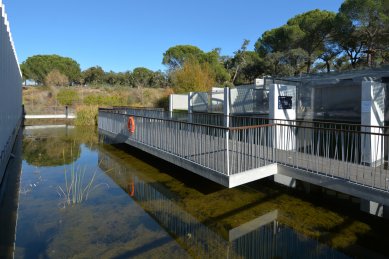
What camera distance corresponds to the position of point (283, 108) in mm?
8000

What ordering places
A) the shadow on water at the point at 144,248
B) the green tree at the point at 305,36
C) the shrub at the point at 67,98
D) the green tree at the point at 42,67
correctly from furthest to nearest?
the green tree at the point at 42,67
the green tree at the point at 305,36
the shrub at the point at 67,98
the shadow on water at the point at 144,248

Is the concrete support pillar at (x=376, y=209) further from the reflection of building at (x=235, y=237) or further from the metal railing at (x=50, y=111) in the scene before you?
the metal railing at (x=50, y=111)

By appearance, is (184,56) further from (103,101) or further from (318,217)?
(318,217)

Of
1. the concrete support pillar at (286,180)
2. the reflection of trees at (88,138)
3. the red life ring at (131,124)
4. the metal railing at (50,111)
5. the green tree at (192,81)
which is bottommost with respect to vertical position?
the concrete support pillar at (286,180)

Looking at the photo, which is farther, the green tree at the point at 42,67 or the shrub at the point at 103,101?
the green tree at the point at 42,67

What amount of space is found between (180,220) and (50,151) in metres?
6.91

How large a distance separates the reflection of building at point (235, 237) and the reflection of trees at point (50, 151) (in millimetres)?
4144

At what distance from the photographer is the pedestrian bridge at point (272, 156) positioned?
15.4 feet

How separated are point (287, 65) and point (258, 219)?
2547cm

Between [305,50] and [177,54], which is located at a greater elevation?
[177,54]

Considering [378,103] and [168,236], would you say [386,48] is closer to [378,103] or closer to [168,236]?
[378,103]

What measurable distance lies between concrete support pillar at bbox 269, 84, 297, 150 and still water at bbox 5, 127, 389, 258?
117cm

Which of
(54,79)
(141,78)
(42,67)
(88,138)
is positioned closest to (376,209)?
(88,138)

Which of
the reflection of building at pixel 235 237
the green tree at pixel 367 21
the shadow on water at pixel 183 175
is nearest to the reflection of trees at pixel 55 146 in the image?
the shadow on water at pixel 183 175
